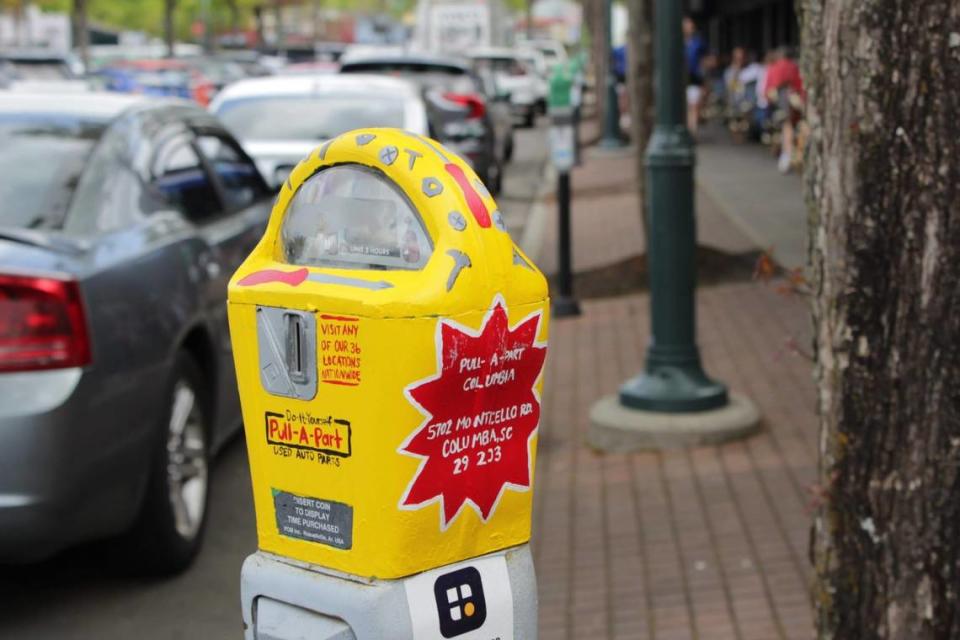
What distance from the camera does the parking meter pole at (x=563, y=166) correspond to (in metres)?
10.4

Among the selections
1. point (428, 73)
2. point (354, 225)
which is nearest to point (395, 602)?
point (354, 225)

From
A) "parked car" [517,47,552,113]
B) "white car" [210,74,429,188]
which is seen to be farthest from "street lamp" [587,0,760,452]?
"parked car" [517,47,552,113]

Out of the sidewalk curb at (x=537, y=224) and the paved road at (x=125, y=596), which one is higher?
the paved road at (x=125, y=596)

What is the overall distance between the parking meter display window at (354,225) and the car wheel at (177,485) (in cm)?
241

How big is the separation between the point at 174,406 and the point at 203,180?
1471 mm

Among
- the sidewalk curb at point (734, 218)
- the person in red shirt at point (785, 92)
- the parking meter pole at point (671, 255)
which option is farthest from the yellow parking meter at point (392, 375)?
the person in red shirt at point (785, 92)

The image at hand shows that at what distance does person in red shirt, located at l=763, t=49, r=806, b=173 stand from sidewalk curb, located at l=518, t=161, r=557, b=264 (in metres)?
2.95

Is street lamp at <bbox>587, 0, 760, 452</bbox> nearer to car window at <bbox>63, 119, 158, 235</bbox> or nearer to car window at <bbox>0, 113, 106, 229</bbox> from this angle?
car window at <bbox>63, 119, 158, 235</bbox>

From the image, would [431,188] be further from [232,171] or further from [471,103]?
[471,103]

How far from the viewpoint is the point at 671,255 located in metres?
7.29

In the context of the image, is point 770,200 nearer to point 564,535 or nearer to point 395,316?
point 564,535

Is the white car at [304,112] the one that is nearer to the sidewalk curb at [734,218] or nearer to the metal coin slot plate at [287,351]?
the sidewalk curb at [734,218]

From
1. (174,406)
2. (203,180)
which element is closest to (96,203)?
(174,406)

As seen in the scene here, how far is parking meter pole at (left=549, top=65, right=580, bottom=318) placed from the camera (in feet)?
34.1
